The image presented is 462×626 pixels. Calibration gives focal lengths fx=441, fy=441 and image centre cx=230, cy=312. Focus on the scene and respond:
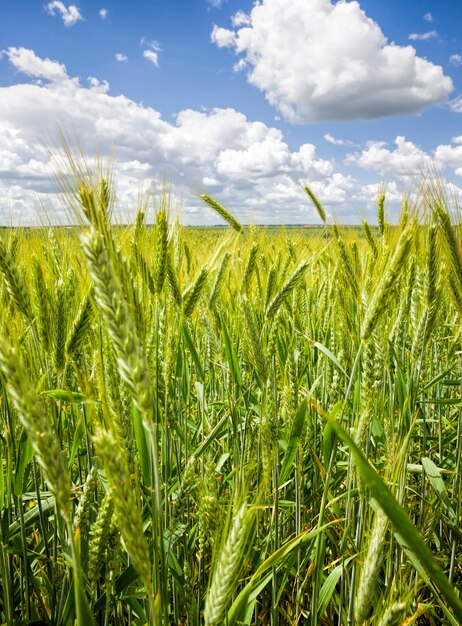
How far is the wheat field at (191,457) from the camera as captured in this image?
2.54 ft

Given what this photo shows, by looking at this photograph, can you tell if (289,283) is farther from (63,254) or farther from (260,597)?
(260,597)

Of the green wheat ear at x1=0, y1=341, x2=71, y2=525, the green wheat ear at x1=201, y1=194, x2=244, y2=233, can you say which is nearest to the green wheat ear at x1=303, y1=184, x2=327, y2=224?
the green wheat ear at x1=201, y1=194, x2=244, y2=233

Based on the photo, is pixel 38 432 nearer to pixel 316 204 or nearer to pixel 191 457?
pixel 191 457

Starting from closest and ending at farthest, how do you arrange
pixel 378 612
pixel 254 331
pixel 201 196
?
pixel 378 612
pixel 254 331
pixel 201 196

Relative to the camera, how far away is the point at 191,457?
5.24 ft

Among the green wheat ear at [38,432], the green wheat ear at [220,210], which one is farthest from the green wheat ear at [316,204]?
the green wheat ear at [38,432]

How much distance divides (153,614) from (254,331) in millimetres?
1126

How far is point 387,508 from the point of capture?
25.4 inches

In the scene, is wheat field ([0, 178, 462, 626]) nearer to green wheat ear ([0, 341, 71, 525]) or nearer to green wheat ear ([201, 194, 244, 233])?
green wheat ear ([0, 341, 71, 525])

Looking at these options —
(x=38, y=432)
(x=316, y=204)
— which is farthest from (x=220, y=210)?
(x=38, y=432)

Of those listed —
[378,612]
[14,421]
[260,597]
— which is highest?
[14,421]

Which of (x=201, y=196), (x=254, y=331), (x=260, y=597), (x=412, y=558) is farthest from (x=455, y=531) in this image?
(x=201, y=196)

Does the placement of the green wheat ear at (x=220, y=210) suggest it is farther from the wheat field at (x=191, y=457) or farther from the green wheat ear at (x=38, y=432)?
the green wheat ear at (x=38, y=432)

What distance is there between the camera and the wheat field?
773 millimetres
